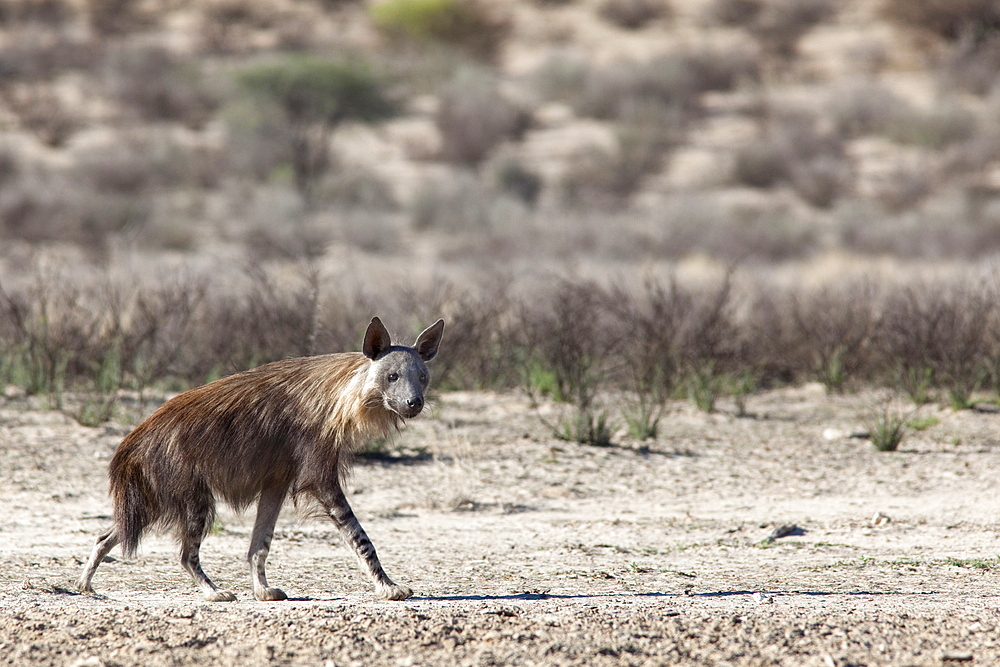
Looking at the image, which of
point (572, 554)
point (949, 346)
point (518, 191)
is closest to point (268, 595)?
point (572, 554)

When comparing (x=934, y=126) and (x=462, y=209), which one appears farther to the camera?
(x=934, y=126)

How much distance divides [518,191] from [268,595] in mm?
24260

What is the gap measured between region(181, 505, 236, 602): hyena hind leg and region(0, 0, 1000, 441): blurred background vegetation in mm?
4475

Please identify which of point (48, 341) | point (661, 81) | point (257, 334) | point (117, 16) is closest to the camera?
point (257, 334)

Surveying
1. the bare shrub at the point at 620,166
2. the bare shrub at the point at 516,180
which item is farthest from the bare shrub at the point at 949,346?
the bare shrub at the point at 516,180

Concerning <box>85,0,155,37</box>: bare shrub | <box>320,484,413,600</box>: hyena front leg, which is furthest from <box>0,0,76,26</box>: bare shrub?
<box>320,484,413,600</box>: hyena front leg

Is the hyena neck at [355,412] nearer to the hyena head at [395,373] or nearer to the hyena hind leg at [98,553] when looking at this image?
the hyena head at [395,373]

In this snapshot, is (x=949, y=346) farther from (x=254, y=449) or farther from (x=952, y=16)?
(x=952, y=16)

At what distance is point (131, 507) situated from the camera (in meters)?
5.74

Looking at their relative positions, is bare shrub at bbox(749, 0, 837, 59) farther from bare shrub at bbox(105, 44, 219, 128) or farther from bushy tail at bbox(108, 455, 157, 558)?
bushy tail at bbox(108, 455, 157, 558)

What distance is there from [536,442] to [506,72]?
2961 cm

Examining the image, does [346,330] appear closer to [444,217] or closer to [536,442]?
[536,442]

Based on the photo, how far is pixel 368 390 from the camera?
5.65 m

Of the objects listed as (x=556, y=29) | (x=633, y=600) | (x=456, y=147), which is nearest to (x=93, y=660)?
(x=633, y=600)
